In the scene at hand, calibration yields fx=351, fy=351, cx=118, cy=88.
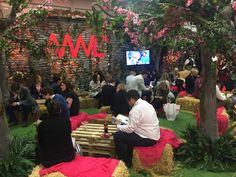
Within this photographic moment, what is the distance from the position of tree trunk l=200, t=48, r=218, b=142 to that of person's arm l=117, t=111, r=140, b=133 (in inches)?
57.9

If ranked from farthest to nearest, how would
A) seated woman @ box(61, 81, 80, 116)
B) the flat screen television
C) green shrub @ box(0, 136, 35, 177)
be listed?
the flat screen television
seated woman @ box(61, 81, 80, 116)
green shrub @ box(0, 136, 35, 177)

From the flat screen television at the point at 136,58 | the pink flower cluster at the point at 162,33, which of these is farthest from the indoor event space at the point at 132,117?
the flat screen television at the point at 136,58

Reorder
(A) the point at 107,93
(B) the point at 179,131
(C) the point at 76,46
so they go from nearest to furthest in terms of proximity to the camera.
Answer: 1. (B) the point at 179,131
2. (A) the point at 107,93
3. (C) the point at 76,46

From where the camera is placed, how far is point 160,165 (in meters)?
5.95

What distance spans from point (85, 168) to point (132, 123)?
1348 mm

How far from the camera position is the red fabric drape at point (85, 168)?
190 inches

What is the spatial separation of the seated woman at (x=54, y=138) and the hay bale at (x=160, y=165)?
1.30m

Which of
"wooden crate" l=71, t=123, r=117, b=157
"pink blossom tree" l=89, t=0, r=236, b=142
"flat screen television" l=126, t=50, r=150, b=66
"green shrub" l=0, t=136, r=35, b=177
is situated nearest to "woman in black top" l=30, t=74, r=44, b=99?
"wooden crate" l=71, t=123, r=117, b=157

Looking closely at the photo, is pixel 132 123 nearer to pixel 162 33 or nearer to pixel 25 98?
pixel 162 33

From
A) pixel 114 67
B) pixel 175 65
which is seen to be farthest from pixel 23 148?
pixel 175 65

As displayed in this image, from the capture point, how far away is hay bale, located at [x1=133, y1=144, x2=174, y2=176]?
593 cm

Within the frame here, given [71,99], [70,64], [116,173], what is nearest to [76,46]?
[70,64]

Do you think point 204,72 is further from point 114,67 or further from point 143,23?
point 114,67

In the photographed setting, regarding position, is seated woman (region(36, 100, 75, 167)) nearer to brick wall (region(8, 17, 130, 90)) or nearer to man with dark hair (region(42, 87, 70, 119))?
man with dark hair (region(42, 87, 70, 119))
